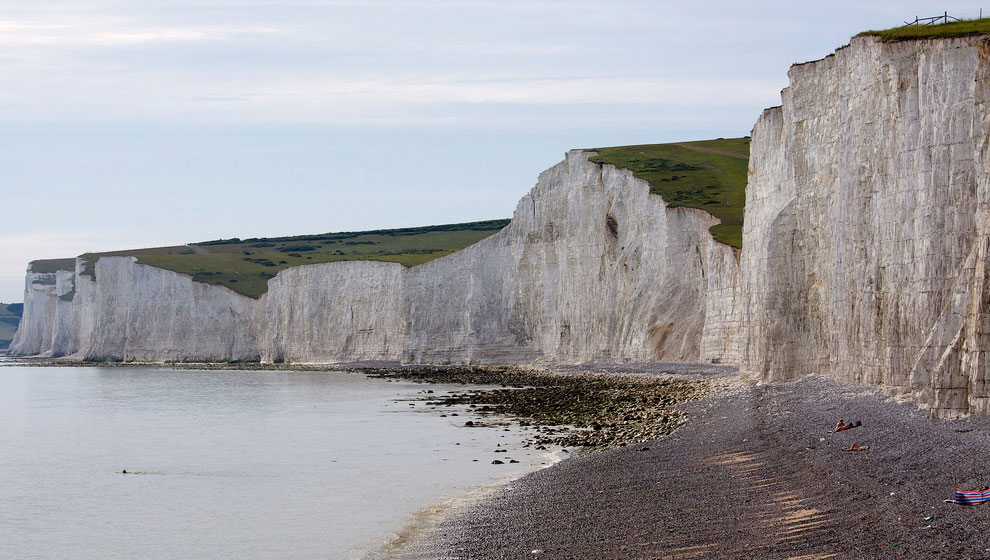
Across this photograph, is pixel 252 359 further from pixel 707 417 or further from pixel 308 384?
pixel 707 417

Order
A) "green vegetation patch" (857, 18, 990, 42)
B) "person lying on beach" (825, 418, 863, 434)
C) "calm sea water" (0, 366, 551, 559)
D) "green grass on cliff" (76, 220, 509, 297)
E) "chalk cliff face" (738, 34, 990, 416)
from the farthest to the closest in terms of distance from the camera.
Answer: "green grass on cliff" (76, 220, 509, 297)
"green vegetation patch" (857, 18, 990, 42)
"person lying on beach" (825, 418, 863, 434)
"chalk cliff face" (738, 34, 990, 416)
"calm sea water" (0, 366, 551, 559)

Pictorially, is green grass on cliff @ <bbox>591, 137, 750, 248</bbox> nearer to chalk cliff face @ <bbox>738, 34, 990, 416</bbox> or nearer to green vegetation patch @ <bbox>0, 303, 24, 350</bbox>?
chalk cliff face @ <bbox>738, 34, 990, 416</bbox>

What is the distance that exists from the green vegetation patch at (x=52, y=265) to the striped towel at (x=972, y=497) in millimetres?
122980

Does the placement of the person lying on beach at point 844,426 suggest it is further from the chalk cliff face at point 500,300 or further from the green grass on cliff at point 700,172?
the green grass on cliff at point 700,172

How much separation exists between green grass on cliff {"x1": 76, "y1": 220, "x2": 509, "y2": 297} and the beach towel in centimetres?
6408

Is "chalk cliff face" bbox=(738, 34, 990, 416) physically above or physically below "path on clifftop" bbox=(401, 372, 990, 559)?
above

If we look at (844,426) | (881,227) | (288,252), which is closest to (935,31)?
(881,227)

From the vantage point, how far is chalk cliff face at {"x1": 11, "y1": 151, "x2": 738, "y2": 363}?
46.5m

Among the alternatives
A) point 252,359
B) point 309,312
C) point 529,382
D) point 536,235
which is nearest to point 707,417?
point 529,382

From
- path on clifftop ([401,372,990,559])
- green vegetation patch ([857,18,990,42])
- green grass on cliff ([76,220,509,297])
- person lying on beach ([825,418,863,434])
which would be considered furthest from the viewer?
green grass on cliff ([76,220,509,297])

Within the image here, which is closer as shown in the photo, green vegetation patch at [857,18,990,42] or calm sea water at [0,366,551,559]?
calm sea water at [0,366,551,559]

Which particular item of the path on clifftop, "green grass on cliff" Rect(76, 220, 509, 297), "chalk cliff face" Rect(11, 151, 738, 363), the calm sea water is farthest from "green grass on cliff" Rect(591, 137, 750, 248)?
the path on clifftop

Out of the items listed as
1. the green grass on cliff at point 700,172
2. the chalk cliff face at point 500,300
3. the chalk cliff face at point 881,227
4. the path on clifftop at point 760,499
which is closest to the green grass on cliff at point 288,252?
the chalk cliff face at point 500,300

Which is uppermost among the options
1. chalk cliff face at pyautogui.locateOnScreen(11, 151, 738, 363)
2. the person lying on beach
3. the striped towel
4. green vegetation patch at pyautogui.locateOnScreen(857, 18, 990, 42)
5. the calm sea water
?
green vegetation patch at pyautogui.locateOnScreen(857, 18, 990, 42)
